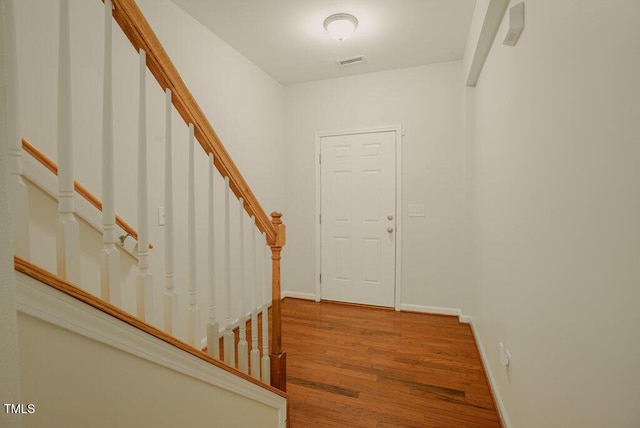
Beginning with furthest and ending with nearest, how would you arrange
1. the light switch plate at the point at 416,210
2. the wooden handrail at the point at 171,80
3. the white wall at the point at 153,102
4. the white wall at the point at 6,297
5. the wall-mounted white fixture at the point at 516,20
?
the light switch plate at the point at 416,210 < the white wall at the point at 153,102 < the wall-mounted white fixture at the point at 516,20 < the wooden handrail at the point at 171,80 < the white wall at the point at 6,297

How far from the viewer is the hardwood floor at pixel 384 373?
1.78 m

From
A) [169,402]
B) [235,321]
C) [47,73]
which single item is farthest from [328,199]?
[169,402]

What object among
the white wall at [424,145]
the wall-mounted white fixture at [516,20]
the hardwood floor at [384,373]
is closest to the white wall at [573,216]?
the wall-mounted white fixture at [516,20]

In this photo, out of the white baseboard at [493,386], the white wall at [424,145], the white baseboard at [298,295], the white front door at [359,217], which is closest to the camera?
the white baseboard at [493,386]

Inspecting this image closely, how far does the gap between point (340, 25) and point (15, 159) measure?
2.53 m

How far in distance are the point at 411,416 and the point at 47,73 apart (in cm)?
270

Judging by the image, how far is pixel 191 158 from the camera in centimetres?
108

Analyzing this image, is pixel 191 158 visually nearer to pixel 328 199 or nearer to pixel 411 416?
pixel 411 416

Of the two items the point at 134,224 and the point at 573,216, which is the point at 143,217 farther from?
the point at 134,224

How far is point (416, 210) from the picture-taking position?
136 inches

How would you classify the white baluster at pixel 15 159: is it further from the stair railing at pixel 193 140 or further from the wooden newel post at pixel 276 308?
the wooden newel post at pixel 276 308

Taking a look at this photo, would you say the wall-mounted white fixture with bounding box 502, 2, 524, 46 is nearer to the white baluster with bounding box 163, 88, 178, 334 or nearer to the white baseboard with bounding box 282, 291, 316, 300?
the white baluster with bounding box 163, 88, 178, 334

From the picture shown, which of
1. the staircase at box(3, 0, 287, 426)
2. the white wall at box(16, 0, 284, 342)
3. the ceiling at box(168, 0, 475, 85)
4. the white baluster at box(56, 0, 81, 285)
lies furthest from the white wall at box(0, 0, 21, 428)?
the ceiling at box(168, 0, 475, 85)

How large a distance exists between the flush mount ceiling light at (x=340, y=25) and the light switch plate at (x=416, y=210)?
1854 mm
